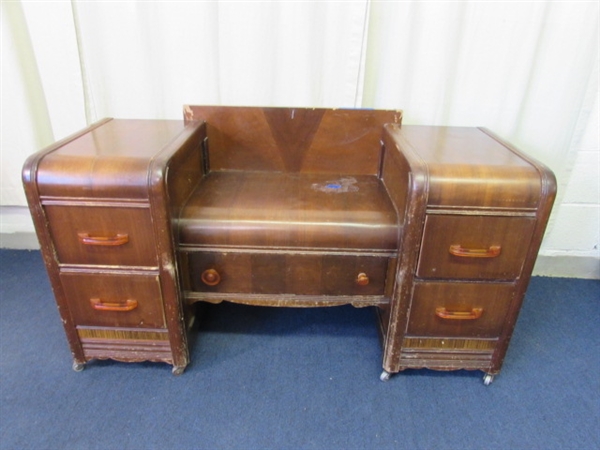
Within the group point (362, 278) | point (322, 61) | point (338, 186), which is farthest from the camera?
point (322, 61)

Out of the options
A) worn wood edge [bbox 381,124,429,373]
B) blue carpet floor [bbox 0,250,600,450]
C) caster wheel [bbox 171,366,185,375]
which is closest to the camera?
worn wood edge [bbox 381,124,429,373]

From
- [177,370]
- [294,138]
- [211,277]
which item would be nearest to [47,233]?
[211,277]

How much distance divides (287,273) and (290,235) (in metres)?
0.13

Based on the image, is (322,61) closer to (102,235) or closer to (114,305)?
(102,235)

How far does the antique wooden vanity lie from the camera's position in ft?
3.10

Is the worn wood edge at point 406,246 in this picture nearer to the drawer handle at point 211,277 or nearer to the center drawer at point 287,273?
the center drawer at point 287,273

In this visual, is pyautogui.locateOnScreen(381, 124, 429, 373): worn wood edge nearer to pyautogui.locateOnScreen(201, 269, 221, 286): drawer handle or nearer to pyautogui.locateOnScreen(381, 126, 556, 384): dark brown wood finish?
pyautogui.locateOnScreen(381, 126, 556, 384): dark brown wood finish

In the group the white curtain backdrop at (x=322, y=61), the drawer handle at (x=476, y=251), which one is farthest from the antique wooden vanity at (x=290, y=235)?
the white curtain backdrop at (x=322, y=61)

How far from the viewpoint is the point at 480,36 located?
1313 millimetres

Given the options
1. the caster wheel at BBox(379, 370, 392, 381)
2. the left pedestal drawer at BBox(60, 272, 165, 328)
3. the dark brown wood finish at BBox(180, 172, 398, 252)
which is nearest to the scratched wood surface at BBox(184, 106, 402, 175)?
the dark brown wood finish at BBox(180, 172, 398, 252)

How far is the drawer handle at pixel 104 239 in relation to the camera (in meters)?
0.99

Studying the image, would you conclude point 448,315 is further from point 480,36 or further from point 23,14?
point 23,14

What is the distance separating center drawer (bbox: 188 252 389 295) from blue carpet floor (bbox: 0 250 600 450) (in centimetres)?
28

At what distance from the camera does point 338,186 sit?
1.25m
